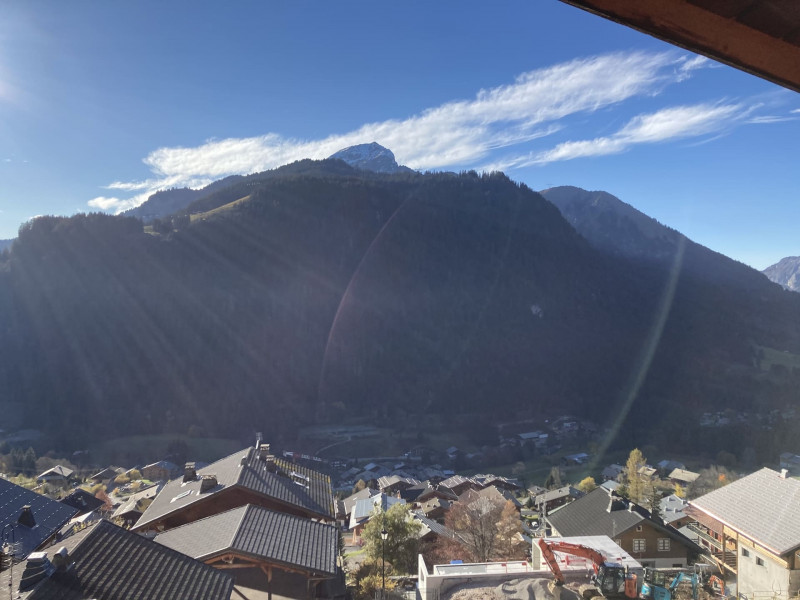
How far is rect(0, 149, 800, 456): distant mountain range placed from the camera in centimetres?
12762

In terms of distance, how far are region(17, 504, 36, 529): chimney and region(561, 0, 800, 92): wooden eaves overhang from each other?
20.2 metres

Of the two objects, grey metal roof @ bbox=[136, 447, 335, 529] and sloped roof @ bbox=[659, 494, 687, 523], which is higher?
grey metal roof @ bbox=[136, 447, 335, 529]

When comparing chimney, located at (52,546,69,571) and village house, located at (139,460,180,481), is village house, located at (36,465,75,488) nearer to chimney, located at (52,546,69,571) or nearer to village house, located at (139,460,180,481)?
village house, located at (139,460,180,481)

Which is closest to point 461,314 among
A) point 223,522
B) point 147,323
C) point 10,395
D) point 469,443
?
point 469,443

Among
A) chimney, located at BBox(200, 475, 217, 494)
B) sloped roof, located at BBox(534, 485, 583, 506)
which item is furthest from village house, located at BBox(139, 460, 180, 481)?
chimney, located at BBox(200, 475, 217, 494)

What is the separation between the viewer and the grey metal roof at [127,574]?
7.77m

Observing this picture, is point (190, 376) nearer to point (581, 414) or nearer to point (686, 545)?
point (581, 414)

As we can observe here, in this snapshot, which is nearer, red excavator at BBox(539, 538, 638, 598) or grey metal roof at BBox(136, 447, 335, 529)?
red excavator at BBox(539, 538, 638, 598)

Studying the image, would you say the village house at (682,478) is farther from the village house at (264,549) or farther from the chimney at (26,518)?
the chimney at (26,518)

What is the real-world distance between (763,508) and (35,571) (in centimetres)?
1943

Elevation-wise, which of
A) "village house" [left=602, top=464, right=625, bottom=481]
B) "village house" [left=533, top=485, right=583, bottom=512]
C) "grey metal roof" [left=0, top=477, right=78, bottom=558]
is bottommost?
"village house" [left=602, top=464, right=625, bottom=481]

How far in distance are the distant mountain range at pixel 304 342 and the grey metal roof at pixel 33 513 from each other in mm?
101963

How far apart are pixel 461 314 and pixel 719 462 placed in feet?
382

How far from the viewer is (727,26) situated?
143 centimetres
